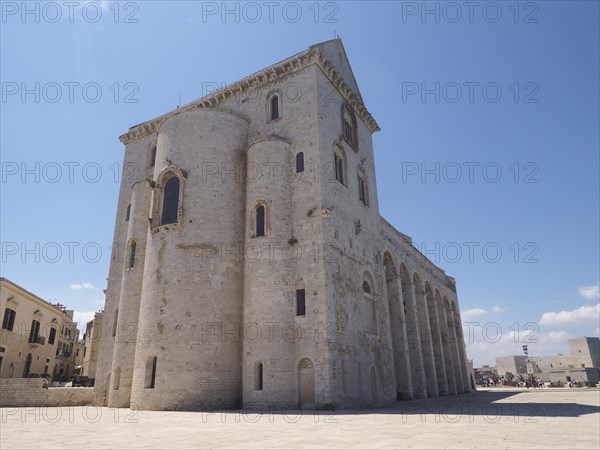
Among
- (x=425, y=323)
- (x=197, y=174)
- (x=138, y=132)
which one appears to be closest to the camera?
(x=197, y=174)

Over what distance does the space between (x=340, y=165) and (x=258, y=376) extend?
38.5 ft

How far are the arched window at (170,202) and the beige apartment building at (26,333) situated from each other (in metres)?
15.4

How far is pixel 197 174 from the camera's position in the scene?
2080cm

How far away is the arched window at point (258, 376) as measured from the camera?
691 inches

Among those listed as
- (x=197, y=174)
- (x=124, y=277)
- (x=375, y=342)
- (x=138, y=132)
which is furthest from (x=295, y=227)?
(x=138, y=132)

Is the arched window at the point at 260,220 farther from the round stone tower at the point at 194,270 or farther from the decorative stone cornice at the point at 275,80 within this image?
the decorative stone cornice at the point at 275,80

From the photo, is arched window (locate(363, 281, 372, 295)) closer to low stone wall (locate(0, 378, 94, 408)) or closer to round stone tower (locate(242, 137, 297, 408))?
round stone tower (locate(242, 137, 297, 408))

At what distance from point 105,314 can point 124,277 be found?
3226 millimetres

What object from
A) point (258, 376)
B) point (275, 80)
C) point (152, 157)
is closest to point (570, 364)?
point (258, 376)

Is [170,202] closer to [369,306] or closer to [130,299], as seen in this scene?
[130,299]

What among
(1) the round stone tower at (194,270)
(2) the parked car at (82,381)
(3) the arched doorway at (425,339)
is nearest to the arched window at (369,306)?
(1) the round stone tower at (194,270)

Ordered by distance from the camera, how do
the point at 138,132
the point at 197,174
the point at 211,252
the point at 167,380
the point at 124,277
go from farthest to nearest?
the point at 138,132
the point at 124,277
the point at 197,174
the point at 211,252
the point at 167,380

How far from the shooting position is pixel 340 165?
890 inches

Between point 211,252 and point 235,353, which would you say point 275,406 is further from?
point 211,252
